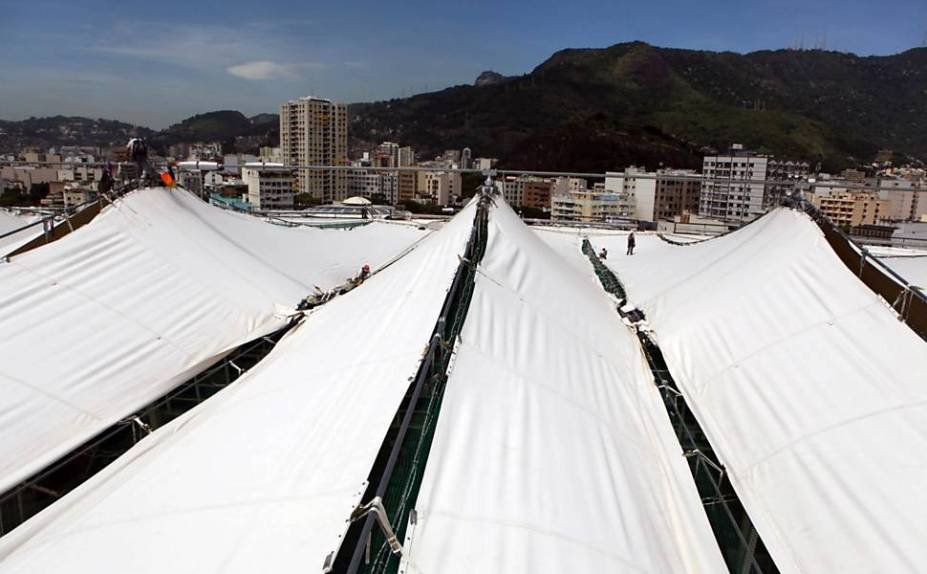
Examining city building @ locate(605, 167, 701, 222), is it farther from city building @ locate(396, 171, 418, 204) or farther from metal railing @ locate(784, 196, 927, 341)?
metal railing @ locate(784, 196, 927, 341)

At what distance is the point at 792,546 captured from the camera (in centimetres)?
282

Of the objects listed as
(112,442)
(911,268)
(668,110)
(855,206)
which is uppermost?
(668,110)

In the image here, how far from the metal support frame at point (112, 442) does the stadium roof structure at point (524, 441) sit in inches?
17.3

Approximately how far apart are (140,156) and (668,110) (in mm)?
108384

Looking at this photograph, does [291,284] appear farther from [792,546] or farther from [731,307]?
[792,546]

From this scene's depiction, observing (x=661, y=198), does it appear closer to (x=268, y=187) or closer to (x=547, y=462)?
(x=268, y=187)

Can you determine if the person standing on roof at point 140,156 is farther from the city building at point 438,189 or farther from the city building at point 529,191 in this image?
the city building at point 529,191

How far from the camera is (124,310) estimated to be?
4801 millimetres

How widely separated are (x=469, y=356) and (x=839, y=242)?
3.08 meters

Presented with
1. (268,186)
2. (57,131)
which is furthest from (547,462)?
(57,131)

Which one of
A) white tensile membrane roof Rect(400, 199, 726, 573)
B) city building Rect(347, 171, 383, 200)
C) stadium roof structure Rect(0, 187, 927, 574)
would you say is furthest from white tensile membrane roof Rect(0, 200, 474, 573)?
city building Rect(347, 171, 383, 200)

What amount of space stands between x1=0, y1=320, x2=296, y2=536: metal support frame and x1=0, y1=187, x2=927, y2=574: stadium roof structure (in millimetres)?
439

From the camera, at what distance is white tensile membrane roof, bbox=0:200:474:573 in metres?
2.24

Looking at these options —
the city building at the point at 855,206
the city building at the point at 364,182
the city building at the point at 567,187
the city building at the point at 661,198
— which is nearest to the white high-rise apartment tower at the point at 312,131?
the city building at the point at 364,182
